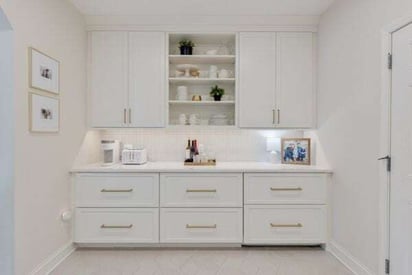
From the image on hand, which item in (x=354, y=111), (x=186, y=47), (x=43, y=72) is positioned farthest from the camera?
(x=186, y=47)

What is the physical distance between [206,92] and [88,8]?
1580mm

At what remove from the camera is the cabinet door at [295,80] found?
10.4ft

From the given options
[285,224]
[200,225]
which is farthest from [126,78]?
[285,224]

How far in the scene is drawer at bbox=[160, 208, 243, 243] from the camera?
2.88 meters

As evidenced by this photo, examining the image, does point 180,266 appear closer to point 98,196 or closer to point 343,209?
point 98,196

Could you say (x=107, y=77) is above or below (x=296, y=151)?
above

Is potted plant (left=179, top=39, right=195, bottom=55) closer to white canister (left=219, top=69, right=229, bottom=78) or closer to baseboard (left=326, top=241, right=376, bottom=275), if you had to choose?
white canister (left=219, top=69, right=229, bottom=78)

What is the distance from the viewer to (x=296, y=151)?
10.8 ft

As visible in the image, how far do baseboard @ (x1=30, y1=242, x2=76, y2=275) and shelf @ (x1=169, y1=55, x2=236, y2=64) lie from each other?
226 centimetres

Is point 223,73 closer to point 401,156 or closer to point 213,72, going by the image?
point 213,72

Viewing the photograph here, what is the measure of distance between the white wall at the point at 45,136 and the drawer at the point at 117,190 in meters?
0.15

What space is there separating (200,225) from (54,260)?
4.49 ft

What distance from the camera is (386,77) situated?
Answer: 81.2 inches

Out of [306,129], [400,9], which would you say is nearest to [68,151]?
[306,129]
